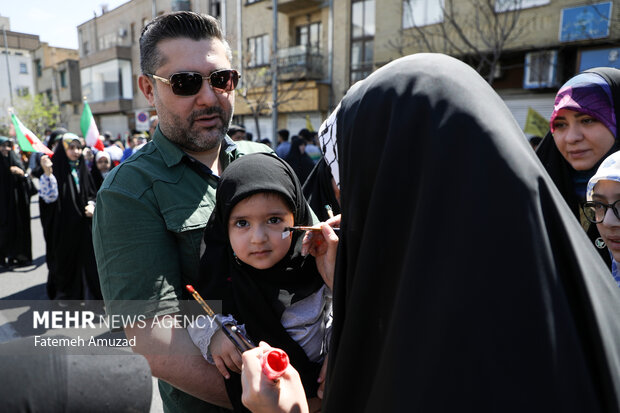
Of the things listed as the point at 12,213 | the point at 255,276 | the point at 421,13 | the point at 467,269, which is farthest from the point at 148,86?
the point at 421,13

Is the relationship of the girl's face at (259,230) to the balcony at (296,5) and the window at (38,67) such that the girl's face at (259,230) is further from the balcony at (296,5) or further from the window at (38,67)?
the window at (38,67)

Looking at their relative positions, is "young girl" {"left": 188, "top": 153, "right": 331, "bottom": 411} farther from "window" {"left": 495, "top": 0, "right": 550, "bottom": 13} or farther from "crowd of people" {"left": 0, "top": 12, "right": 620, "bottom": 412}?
"window" {"left": 495, "top": 0, "right": 550, "bottom": 13}

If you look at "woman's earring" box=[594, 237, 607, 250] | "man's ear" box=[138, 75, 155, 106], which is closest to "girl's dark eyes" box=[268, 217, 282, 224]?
"man's ear" box=[138, 75, 155, 106]

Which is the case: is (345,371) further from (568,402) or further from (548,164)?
(548,164)

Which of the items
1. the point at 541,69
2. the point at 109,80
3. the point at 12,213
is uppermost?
the point at 109,80

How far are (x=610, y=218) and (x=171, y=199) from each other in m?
1.65

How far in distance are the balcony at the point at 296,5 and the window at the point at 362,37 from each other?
1.97m

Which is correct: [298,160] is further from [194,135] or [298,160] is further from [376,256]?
[376,256]

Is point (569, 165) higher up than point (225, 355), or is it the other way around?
point (569, 165)

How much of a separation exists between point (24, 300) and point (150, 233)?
5.27 meters

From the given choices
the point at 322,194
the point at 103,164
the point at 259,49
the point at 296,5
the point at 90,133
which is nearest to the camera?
the point at 322,194

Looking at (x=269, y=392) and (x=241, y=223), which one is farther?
(x=241, y=223)

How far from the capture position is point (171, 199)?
1.45 meters

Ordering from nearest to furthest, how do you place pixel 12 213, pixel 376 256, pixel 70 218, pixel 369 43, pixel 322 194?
pixel 376 256 → pixel 322 194 → pixel 70 218 → pixel 12 213 → pixel 369 43
